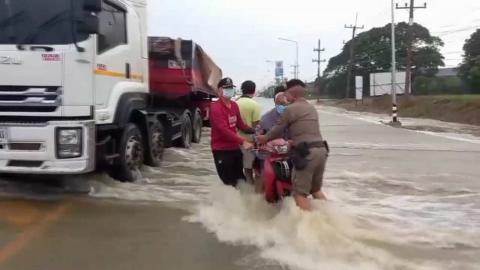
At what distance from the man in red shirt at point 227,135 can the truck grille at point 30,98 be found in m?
1.93

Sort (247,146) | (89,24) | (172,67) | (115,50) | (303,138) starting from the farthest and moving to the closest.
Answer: (172,67), (115,50), (89,24), (247,146), (303,138)

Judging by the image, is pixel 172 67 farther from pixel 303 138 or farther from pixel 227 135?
pixel 303 138

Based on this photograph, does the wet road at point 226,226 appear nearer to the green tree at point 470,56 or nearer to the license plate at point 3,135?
the license plate at point 3,135

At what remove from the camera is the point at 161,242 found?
6.30 metres

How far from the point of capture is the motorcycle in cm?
669

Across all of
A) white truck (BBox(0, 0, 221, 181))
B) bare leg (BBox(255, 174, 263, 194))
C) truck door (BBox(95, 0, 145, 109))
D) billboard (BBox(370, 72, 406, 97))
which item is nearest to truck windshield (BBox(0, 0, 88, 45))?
white truck (BBox(0, 0, 221, 181))

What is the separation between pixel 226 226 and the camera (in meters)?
6.82

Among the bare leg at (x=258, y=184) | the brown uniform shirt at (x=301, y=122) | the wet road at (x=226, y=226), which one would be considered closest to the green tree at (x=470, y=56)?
the wet road at (x=226, y=226)

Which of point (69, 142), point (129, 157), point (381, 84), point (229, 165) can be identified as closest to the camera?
point (229, 165)

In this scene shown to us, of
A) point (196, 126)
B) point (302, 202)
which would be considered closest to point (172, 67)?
point (196, 126)

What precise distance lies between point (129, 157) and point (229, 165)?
261 cm

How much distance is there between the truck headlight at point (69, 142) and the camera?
763 cm

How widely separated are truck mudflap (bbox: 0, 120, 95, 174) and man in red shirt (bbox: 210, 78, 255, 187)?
65.9 inches

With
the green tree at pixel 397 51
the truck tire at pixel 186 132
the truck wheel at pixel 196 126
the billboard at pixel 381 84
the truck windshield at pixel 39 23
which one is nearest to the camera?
the truck windshield at pixel 39 23
